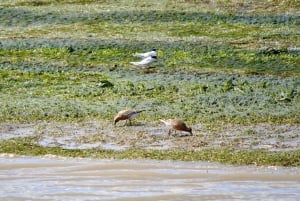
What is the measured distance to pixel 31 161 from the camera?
48.2 feet

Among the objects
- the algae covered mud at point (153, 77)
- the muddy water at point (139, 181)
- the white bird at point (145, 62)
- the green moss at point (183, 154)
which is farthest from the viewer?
the white bird at point (145, 62)

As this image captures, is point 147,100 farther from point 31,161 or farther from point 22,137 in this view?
point 31,161

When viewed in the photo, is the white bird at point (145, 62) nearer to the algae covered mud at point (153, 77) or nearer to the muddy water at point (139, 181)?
the algae covered mud at point (153, 77)

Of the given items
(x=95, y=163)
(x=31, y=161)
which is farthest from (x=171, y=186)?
(x=31, y=161)

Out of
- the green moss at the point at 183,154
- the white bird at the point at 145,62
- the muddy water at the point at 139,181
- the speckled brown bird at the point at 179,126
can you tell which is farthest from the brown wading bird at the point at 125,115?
the white bird at the point at 145,62

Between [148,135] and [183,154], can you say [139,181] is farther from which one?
[148,135]

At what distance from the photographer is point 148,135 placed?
1655 centimetres

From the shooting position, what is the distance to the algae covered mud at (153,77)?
52.9 feet

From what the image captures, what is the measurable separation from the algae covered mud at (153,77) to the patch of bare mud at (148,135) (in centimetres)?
2

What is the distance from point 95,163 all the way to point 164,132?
273 centimetres

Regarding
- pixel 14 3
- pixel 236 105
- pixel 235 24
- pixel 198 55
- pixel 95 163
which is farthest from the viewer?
pixel 14 3

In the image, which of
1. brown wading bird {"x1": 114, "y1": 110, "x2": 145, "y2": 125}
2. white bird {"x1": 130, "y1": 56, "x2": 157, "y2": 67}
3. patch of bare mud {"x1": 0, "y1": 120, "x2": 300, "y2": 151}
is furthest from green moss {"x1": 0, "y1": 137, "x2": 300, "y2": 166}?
white bird {"x1": 130, "y1": 56, "x2": 157, "y2": 67}

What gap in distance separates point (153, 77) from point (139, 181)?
9.96 metres

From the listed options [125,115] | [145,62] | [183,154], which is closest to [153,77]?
[145,62]
